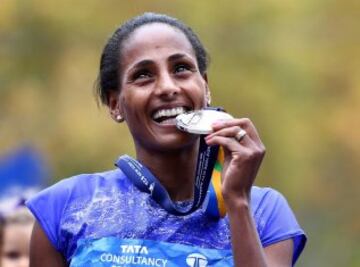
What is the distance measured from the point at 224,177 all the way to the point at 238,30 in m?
9.26

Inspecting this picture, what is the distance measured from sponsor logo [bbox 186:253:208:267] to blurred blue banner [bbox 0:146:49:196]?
5.46 meters

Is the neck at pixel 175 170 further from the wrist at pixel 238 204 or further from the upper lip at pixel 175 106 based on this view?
the wrist at pixel 238 204

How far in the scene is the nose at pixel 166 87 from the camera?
14.7 ft

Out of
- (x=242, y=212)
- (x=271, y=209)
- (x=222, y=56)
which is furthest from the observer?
(x=222, y=56)

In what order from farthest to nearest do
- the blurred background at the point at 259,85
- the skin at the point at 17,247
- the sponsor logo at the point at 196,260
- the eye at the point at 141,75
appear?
the blurred background at the point at 259,85
the skin at the point at 17,247
the eye at the point at 141,75
the sponsor logo at the point at 196,260

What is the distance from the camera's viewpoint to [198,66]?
15.7ft

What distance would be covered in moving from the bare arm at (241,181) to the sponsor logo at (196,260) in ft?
0.58

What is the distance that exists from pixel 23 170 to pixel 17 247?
527cm

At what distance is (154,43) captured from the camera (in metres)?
4.64

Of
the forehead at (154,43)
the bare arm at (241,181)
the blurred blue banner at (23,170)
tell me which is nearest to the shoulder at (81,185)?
the forehead at (154,43)

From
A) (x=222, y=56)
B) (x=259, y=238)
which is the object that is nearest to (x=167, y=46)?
(x=259, y=238)

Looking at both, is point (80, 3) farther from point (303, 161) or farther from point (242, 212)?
point (242, 212)

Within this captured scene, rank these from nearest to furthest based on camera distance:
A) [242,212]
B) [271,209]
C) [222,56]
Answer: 1. [242,212]
2. [271,209]
3. [222,56]

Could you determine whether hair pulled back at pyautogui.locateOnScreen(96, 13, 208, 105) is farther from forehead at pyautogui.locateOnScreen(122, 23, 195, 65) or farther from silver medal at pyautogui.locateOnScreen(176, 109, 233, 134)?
silver medal at pyautogui.locateOnScreen(176, 109, 233, 134)
